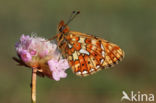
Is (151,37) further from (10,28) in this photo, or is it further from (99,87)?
(10,28)

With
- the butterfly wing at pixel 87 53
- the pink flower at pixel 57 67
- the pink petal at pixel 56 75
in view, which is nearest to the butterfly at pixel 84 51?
the butterfly wing at pixel 87 53

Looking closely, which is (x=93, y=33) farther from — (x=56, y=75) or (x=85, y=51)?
(x=56, y=75)

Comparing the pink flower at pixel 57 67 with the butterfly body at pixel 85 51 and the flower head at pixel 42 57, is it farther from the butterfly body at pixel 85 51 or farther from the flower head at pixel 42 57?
the butterfly body at pixel 85 51

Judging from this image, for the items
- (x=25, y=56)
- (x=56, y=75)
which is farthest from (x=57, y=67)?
(x=25, y=56)

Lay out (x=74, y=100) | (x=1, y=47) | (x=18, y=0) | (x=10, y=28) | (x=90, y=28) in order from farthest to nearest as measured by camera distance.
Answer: (x=18, y=0), (x=90, y=28), (x=10, y=28), (x=1, y=47), (x=74, y=100)

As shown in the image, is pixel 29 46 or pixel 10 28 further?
pixel 10 28

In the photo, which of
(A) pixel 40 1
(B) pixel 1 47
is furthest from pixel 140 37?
(A) pixel 40 1
